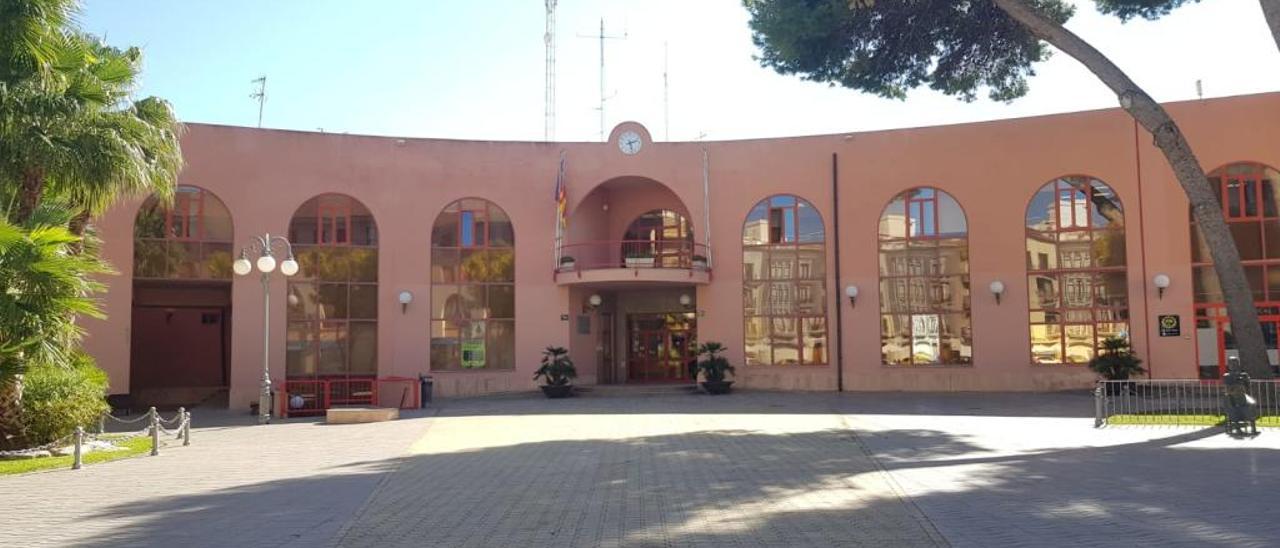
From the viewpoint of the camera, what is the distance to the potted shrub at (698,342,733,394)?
2536 cm

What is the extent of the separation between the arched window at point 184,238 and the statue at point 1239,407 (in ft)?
74.4

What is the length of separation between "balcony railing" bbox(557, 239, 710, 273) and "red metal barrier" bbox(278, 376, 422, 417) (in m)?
5.64

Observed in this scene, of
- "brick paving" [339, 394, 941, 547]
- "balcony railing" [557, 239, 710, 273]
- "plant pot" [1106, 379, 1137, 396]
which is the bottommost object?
"brick paving" [339, 394, 941, 547]

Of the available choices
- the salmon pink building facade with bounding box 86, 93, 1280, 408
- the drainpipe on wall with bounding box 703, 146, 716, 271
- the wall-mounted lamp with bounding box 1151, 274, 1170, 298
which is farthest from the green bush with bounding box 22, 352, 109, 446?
the wall-mounted lamp with bounding box 1151, 274, 1170, 298

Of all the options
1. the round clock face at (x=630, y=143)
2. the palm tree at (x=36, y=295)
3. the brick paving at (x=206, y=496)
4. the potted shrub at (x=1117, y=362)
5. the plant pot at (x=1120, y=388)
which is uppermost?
the round clock face at (x=630, y=143)

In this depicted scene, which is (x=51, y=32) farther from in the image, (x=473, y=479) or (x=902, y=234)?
(x=902, y=234)

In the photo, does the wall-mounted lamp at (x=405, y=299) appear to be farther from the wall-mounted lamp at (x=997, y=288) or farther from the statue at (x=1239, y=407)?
the statue at (x=1239, y=407)

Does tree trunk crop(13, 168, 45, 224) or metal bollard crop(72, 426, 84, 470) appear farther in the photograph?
tree trunk crop(13, 168, 45, 224)

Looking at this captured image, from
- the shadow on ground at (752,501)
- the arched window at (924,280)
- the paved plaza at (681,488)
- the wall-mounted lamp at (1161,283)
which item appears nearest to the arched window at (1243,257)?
the wall-mounted lamp at (1161,283)

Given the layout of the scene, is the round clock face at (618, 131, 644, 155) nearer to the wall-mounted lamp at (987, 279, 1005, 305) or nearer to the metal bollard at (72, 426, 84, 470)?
the wall-mounted lamp at (987, 279, 1005, 305)

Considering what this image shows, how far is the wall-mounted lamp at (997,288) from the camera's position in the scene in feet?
81.7

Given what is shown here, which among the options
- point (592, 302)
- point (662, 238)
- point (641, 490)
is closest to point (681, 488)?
point (641, 490)

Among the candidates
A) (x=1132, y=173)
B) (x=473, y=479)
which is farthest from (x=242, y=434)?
(x=1132, y=173)

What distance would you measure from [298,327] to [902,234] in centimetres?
1676
